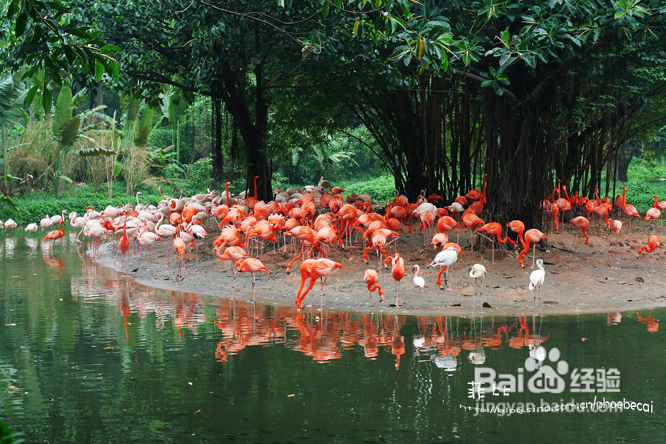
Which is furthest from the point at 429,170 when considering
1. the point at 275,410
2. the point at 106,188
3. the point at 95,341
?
the point at 106,188

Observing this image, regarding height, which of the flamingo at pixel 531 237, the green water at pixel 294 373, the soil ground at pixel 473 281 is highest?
the flamingo at pixel 531 237

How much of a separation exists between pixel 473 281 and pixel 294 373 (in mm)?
4255

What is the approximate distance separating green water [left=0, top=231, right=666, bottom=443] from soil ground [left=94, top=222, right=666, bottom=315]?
1.79 feet

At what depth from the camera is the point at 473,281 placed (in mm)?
8883

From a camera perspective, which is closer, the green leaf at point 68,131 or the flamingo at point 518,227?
the flamingo at point 518,227

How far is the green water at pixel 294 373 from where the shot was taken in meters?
4.15

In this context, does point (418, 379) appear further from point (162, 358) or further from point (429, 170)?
point (429, 170)

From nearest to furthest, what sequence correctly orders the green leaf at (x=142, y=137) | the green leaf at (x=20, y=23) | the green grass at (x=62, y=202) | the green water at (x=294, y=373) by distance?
1. the green leaf at (x=20, y=23)
2. the green water at (x=294, y=373)
3. the green grass at (x=62, y=202)
4. the green leaf at (x=142, y=137)

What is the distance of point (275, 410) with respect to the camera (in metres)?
4.50

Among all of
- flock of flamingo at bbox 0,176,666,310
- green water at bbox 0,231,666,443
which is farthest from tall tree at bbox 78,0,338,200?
green water at bbox 0,231,666,443

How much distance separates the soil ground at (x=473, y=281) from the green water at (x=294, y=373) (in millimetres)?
547

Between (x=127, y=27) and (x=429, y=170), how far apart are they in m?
7.13

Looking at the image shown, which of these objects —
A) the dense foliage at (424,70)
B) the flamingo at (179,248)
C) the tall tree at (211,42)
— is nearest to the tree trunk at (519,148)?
the dense foliage at (424,70)

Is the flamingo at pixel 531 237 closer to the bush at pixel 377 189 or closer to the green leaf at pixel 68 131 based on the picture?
the green leaf at pixel 68 131
